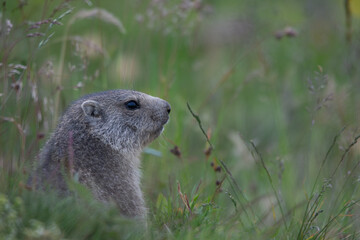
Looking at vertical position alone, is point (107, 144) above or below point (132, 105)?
below

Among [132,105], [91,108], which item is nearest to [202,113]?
[132,105]

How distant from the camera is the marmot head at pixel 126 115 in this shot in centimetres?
488

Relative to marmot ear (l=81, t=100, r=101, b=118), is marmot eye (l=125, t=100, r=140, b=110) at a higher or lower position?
lower

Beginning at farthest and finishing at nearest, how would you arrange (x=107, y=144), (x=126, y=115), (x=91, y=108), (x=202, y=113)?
(x=202, y=113) → (x=126, y=115) → (x=91, y=108) → (x=107, y=144)

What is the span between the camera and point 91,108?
4895 mm

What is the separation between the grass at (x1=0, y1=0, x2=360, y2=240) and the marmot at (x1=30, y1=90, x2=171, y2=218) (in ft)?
0.65

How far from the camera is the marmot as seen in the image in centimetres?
411

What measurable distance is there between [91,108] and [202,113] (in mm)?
2917

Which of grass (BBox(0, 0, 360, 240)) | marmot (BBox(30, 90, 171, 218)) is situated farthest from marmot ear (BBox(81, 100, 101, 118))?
grass (BBox(0, 0, 360, 240))

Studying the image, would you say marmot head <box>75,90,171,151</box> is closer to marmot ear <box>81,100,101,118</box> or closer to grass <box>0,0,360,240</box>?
marmot ear <box>81,100,101,118</box>

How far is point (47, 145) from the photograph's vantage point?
15.0ft

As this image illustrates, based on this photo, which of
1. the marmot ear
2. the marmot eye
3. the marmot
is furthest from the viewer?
the marmot eye

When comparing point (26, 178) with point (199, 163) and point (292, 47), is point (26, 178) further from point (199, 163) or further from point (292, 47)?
point (292, 47)

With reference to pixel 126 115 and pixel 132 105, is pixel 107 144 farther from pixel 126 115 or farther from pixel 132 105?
pixel 132 105
